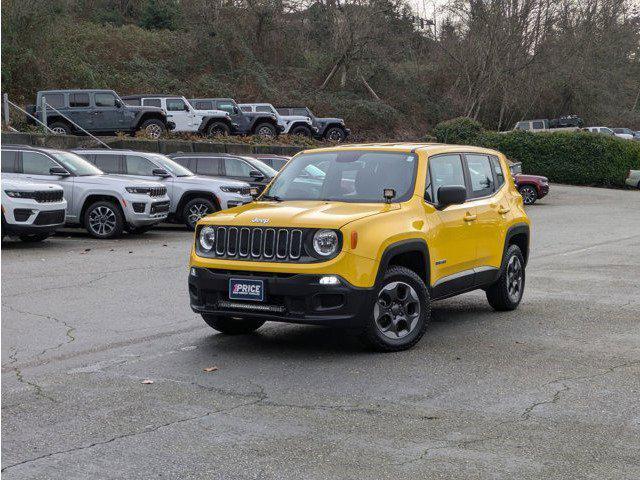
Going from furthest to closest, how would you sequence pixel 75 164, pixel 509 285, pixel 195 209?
pixel 195 209 → pixel 75 164 → pixel 509 285

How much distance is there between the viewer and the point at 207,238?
26.7ft

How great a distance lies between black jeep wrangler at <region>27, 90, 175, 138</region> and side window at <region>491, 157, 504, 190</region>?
23.1 meters

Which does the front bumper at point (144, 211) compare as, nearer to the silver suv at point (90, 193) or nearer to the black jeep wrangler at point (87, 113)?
the silver suv at point (90, 193)

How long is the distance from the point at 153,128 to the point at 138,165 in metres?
12.5

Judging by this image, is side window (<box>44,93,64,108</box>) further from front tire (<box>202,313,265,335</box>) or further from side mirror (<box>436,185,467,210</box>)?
side mirror (<box>436,185,467,210</box>)

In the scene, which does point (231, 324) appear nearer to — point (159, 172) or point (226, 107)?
point (159, 172)

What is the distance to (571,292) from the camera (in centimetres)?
1175

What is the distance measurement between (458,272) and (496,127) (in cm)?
4997

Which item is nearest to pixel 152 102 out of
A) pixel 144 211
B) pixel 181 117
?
pixel 181 117

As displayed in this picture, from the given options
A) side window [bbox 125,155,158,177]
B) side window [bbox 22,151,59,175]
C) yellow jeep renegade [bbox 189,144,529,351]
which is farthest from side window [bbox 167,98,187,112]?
Answer: yellow jeep renegade [bbox 189,144,529,351]

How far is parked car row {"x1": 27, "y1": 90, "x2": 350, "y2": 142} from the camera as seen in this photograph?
31688 mm

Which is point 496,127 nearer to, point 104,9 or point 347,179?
point 104,9

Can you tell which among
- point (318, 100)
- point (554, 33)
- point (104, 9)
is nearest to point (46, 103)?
point (318, 100)

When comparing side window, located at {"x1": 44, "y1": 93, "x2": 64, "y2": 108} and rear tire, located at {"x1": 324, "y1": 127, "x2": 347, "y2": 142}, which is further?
rear tire, located at {"x1": 324, "y1": 127, "x2": 347, "y2": 142}
